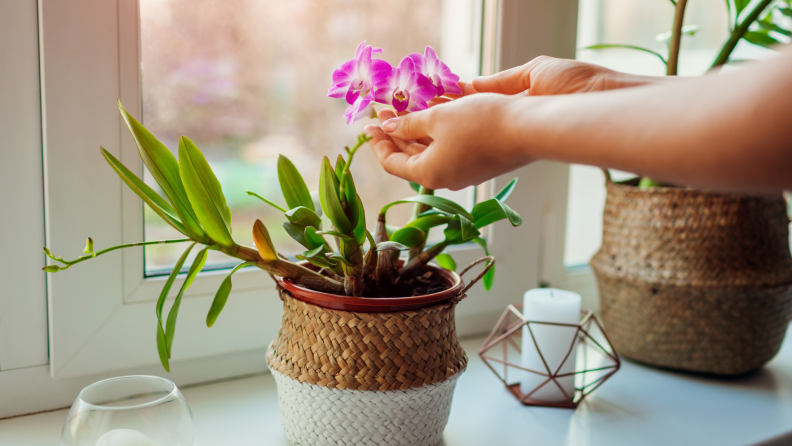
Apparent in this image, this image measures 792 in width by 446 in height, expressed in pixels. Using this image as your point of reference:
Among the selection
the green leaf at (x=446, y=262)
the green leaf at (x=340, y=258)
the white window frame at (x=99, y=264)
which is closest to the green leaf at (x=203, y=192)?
the green leaf at (x=340, y=258)

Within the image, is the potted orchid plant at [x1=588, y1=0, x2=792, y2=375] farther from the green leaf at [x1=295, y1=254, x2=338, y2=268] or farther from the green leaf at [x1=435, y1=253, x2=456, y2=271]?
the green leaf at [x1=295, y1=254, x2=338, y2=268]

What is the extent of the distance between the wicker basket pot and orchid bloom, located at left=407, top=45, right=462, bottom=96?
429 millimetres

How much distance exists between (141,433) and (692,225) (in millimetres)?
772

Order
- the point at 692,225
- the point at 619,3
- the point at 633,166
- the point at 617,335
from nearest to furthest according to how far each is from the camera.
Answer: the point at 633,166, the point at 692,225, the point at 617,335, the point at 619,3

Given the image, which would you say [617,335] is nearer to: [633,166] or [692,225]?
[692,225]

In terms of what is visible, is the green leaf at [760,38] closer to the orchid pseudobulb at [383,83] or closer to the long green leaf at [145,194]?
the orchid pseudobulb at [383,83]

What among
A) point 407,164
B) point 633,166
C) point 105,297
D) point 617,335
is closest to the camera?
point 633,166

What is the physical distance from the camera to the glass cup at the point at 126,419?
45 centimetres

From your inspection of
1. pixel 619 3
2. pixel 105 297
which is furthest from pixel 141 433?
pixel 619 3

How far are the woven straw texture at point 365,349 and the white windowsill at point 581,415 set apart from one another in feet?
0.55

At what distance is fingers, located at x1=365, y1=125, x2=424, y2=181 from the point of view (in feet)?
1.86

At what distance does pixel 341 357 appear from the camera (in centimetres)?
58

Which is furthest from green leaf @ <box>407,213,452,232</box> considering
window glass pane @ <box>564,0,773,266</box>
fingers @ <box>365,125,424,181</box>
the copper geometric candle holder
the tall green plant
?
window glass pane @ <box>564,0,773,266</box>

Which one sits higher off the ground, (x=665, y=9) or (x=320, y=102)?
(x=665, y=9)
